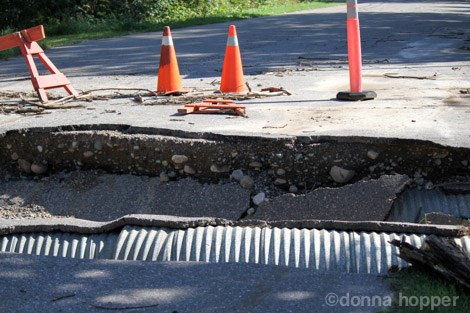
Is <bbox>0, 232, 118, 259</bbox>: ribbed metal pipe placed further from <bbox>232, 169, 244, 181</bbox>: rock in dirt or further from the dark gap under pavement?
<bbox>232, 169, 244, 181</bbox>: rock in dirt

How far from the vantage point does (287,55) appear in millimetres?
13039

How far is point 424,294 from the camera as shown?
357cm

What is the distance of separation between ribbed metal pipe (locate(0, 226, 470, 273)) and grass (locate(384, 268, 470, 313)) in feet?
0.99

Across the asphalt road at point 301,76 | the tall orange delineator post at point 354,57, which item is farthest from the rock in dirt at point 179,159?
the tall orange delineator post at point 354,57

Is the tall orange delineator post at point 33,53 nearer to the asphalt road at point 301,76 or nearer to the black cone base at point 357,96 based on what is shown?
the asphalt road at point 301,76

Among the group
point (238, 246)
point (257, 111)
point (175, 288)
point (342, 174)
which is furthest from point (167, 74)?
point (175, 288)

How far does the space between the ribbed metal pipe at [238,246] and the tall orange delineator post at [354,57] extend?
3731mm

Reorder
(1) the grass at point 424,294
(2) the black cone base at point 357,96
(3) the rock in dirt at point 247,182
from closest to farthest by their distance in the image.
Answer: (1) the grass at point 424,294
(3) the rock in dirt at point 247,182
(2) the black cone base at point 357,96

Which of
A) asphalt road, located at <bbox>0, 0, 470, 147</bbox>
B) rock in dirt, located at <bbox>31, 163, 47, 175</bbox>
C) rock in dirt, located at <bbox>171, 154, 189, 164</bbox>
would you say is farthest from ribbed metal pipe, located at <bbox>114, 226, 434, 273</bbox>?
rock in dirt, located at <bbox>31, 163, 47, 175</bbox>

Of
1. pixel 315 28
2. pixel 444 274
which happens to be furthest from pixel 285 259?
pixel 315 28

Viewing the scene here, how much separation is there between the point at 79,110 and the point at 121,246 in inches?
134

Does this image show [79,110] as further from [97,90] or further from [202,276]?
[202,276]

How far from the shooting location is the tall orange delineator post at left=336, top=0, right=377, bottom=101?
7879 millimetres

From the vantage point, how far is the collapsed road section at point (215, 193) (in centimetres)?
451
